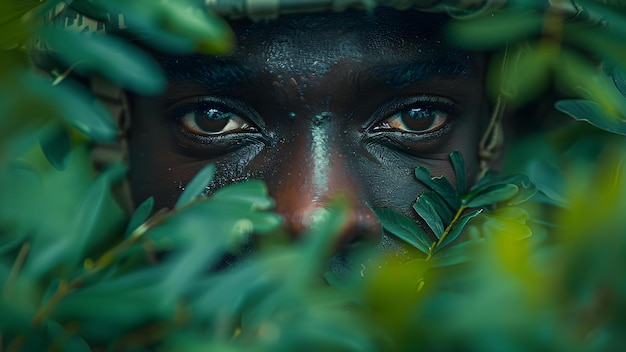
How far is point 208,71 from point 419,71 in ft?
1.05

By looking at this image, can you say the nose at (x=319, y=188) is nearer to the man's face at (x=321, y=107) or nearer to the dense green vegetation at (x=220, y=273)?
the man's face at (x=321, y=107)

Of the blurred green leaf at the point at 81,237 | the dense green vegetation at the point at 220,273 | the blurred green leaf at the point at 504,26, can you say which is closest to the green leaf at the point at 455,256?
the dense green vegetation at the point at 220,273

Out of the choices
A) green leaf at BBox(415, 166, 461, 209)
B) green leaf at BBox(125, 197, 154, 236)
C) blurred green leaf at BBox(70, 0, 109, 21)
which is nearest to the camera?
blurred green leaf at BBox(70, 0, 109, 21)

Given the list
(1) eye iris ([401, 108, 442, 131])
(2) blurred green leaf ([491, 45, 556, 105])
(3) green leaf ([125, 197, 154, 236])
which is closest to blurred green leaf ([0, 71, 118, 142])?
(3) green leaf ([125, 197, 154, 236])

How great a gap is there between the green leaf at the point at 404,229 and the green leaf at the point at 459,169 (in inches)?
7.3

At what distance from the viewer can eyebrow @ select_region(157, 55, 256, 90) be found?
1.26 metres

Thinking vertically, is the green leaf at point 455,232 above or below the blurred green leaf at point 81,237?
above

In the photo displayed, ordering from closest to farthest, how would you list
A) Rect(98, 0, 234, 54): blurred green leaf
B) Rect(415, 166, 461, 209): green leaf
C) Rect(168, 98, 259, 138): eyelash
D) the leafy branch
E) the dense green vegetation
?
the dense green vegetation → Rect(98, 0, 234, 54): blurred green leaf → the leafy branch → Rect(415, 166, 461, 209): green leaf → Rect(168, 98, 259, 138): eyelash

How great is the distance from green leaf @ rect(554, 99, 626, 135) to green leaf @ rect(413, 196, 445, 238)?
9.0 inches

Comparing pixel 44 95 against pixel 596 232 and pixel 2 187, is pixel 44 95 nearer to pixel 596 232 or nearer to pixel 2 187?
pixel 2 187

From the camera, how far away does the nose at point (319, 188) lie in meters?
1.11

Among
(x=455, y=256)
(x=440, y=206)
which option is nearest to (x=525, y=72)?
(x=455, y=256)

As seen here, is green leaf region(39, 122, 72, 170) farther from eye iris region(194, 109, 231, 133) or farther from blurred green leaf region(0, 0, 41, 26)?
eye iris region(194, 109, 231, 133)

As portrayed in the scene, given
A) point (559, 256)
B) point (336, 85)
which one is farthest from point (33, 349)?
point (336, 85)
